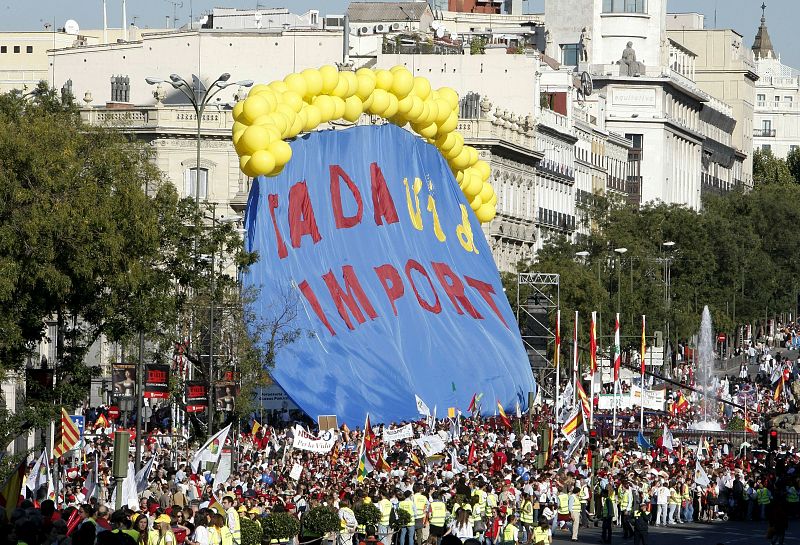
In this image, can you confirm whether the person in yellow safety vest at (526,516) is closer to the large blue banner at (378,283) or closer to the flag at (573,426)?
the flag at (573,426)

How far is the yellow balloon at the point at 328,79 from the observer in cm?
6531

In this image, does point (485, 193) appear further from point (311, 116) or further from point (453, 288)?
point (311, 116)

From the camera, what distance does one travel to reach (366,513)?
3859 centimetres

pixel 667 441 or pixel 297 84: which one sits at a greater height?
pixel 297 84

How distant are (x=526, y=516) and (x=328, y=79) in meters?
24.6

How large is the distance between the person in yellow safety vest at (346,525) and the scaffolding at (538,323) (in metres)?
41.1

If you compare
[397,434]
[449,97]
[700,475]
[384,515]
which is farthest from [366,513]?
[449,97]

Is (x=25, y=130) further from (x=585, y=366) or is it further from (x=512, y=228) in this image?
(x=512, y=228)

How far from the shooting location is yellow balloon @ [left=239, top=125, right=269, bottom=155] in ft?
201

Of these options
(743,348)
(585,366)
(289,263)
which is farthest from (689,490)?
(743,348)

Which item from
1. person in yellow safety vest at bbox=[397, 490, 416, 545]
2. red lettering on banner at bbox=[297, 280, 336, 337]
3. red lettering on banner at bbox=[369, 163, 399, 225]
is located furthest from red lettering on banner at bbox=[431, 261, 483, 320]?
person in yellow safety vest at bbox=[397, 490, 416, 545]

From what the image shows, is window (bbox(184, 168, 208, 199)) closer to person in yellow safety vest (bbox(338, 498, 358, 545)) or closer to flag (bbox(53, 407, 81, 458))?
flag (bbox(53, 407, 81, 458))

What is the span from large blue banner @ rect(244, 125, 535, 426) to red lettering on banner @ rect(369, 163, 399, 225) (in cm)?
6

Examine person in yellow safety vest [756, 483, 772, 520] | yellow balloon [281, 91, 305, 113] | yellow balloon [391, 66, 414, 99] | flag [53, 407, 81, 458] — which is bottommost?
person in yellow safety vest [756, 483, 772, 520]
